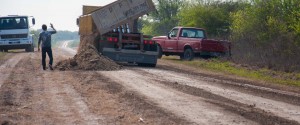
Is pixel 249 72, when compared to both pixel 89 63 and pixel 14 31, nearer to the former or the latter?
pixel 89 63

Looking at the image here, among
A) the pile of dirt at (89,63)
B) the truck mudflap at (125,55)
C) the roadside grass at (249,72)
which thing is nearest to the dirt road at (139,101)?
the roadside grass at (249,72)

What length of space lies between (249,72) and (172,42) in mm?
8207

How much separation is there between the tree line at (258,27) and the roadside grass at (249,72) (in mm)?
925

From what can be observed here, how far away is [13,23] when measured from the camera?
129 ft

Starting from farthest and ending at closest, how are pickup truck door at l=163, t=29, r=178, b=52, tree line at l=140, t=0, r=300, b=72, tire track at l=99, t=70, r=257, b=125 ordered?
pickup truck door at l=163, t=29, r=178, b=52, tree line at l=140, t=0, r=300, b=72, tire track at l=99, t=70, r=257, b=125

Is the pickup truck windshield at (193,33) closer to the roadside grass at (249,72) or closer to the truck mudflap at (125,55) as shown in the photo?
the roadside grass at (249,72)

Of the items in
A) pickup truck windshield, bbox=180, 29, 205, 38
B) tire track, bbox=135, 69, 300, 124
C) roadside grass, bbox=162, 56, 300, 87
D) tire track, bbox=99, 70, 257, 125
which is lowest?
roadside grass, bbox=162, 56, 300, 87

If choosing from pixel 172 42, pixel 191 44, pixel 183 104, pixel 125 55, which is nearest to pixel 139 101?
pixel 183 104

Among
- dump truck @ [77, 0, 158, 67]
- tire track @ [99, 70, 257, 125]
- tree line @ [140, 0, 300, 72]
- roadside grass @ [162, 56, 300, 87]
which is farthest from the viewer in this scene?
tree line @ [140, 0, 300, 72]

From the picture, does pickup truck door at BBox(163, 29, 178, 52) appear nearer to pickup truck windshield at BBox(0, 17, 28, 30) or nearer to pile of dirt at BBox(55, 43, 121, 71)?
pile of dirt at BBox(55, 43, 121, 71)

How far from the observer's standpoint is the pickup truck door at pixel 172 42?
2833 cm

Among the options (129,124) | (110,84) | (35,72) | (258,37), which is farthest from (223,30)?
(129,124)

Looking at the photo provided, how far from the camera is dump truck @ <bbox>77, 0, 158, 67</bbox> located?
851 inches

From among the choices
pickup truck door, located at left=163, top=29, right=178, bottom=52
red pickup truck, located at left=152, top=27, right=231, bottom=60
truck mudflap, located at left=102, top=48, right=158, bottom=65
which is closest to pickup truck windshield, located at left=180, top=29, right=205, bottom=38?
red pickup truck, located at left=152, top=27, right=231, bottom=60
